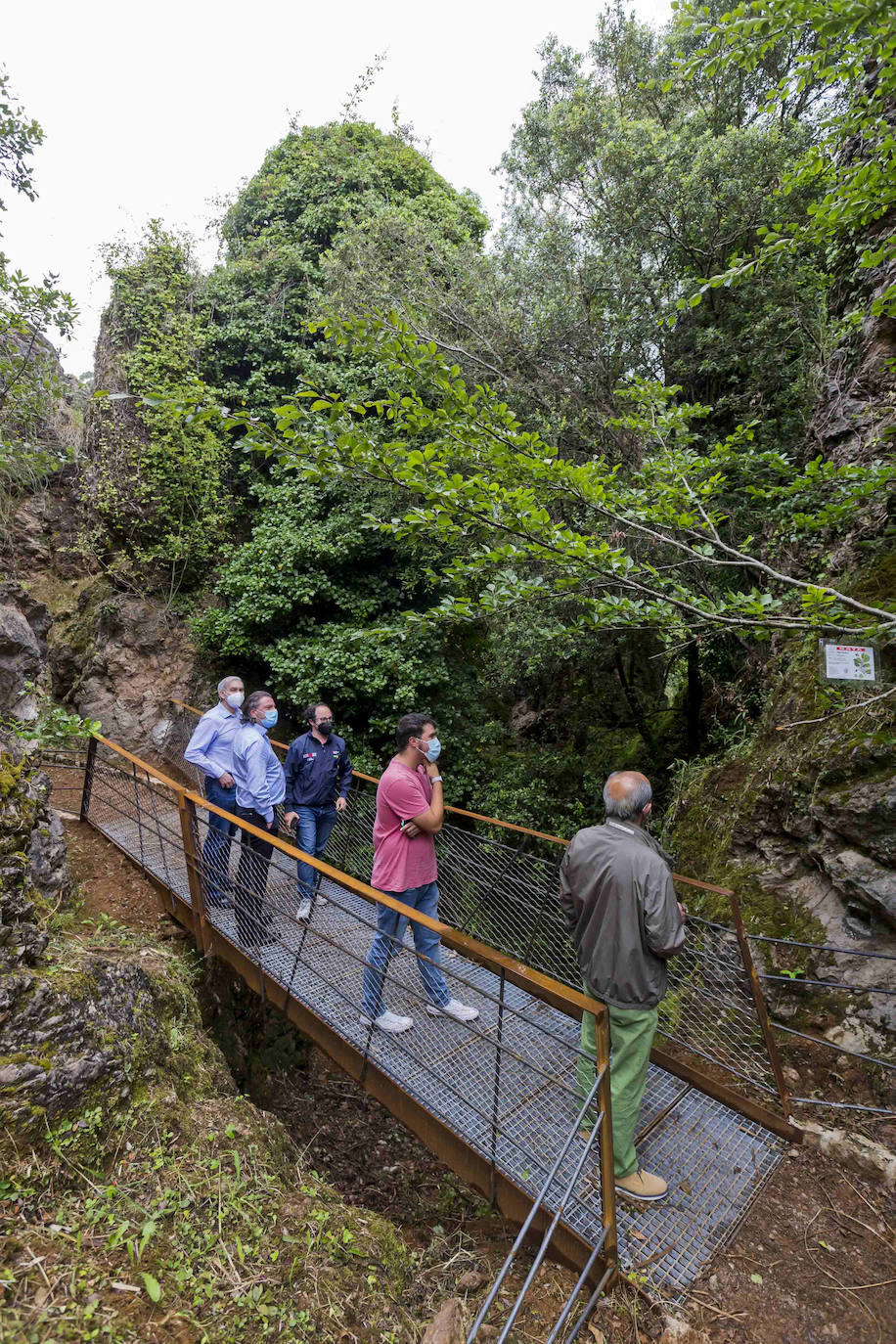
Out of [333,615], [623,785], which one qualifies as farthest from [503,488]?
[333,615]

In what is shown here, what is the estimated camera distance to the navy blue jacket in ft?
15.5

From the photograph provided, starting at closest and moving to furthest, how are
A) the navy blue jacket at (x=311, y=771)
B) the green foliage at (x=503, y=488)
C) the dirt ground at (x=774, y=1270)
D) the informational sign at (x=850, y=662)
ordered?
the dirt ground at (x=774, y=1270)
the green foliage at (x=503, y=488)
the informational sign at (x=850, y=662)
the navy blue jacket at (x=311, y=771)

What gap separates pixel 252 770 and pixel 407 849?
5.55 feet

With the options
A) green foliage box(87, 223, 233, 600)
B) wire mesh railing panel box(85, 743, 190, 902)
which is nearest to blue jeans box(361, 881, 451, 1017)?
wire mesh railing panel box(85, 743, 190, 902)

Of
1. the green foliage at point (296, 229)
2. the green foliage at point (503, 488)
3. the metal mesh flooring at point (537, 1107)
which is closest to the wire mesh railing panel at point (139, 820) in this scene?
the metal mesh flooring at point (537, 1107)

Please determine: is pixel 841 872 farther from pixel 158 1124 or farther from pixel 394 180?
pixel 394 180

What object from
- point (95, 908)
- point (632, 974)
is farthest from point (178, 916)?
point (632, 974)

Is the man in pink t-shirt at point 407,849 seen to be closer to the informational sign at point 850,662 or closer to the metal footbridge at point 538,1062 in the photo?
A: the metal footbridge at point 538,1062

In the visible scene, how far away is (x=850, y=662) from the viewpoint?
350 cm

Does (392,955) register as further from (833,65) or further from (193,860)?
(833,65)

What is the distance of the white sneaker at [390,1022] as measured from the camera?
327 centimetres

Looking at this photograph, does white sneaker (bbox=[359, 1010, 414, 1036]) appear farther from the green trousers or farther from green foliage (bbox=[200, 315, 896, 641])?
green foliage (bbox=[200, 315, 896, 641])

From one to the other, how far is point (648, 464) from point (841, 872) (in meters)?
2.77

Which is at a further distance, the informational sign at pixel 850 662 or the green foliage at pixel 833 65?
the informational sign at pixel 850 662
